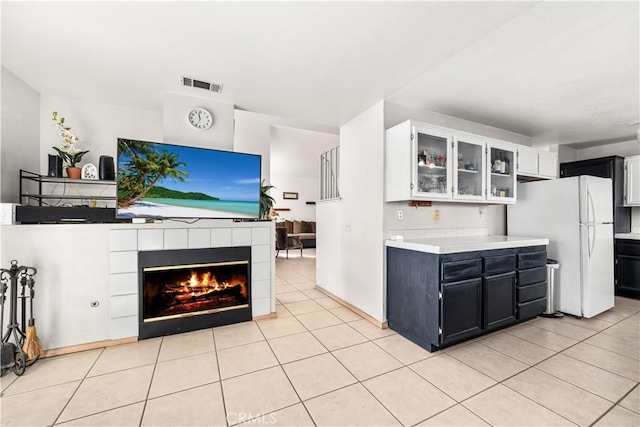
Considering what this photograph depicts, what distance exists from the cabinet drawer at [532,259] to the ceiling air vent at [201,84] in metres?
3.56

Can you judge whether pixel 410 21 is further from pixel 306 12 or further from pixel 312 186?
pixel 312 186

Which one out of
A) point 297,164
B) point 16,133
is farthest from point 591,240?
point 297,164

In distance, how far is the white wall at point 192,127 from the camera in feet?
9.02

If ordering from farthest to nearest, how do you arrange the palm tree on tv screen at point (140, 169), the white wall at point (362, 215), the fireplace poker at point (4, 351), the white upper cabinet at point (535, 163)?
the white upper cabinet at point (535, 163)
the white wall at point (362, 215)
the palm tree on tv screen at point (140, 169)
the fireplace poker at point (4, 351)

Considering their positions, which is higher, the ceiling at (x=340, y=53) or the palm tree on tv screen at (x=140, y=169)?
the ceiling at (x=340, y=53)

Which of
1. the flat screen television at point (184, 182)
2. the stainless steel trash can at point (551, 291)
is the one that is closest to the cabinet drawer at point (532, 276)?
the stainless steel trash can at point (551, 291)

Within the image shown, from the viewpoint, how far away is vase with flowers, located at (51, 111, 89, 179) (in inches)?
104

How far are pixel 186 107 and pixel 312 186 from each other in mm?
6968

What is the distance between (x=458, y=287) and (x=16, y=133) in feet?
14.0

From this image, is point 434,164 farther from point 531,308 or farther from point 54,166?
point 54,166

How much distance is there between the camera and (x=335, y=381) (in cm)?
191

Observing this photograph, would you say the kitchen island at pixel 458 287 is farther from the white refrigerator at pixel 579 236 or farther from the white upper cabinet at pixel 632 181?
the white upper cabinet at pixel 632 181

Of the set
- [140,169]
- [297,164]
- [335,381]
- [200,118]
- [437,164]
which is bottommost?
[335,381]

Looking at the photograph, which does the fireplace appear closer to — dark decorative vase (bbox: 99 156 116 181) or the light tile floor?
the light tile floor
